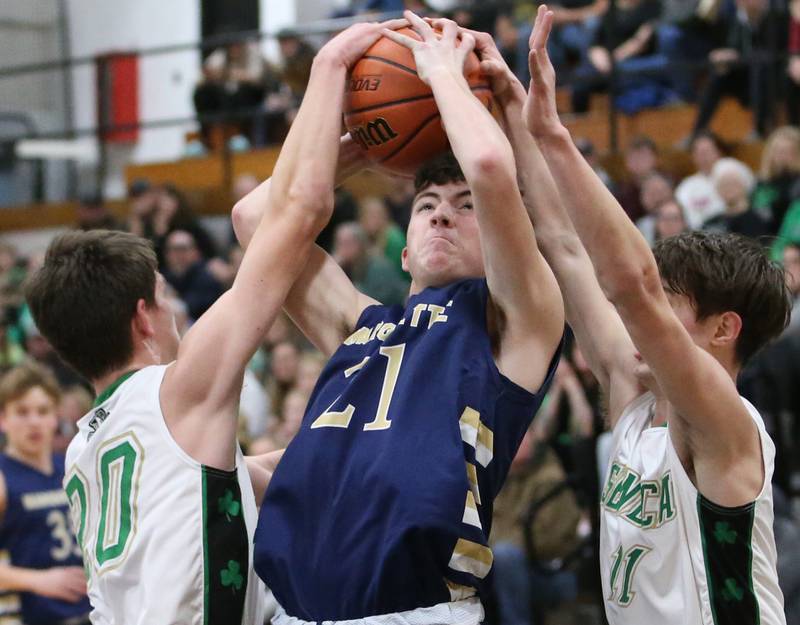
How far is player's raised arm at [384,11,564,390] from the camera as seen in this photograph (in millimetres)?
2930

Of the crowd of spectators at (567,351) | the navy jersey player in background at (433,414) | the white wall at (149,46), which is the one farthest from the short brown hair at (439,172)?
the white wall at (149,46)

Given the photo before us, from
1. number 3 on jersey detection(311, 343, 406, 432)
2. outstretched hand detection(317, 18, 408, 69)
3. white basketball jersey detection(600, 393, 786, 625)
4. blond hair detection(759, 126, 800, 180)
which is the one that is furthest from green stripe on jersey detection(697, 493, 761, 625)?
blond hair detection(759, 126, 800, 180)

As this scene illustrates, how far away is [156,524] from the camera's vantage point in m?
3.12

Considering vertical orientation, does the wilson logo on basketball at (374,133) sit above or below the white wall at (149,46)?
above

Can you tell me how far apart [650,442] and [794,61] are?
6.09 metres

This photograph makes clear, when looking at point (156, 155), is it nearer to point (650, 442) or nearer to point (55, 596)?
point (55, 596)

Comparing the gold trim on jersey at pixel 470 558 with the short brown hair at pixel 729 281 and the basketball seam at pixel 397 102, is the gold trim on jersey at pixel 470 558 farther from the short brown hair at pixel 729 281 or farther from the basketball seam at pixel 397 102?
the basketball seam at pixel 397 102

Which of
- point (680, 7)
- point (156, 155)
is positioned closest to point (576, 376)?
point (680, 7)

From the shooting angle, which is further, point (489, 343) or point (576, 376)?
point (576, 376)

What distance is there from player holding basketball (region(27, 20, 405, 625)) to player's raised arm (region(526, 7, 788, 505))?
520 millimetres

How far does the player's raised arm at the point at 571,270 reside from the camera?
11.0ft

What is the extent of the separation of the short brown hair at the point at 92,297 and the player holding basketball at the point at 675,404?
104cm

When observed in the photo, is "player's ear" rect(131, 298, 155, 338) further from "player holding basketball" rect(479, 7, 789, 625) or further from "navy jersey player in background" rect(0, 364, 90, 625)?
"navy jersey player in background" rect(0, 364, 90, 625)

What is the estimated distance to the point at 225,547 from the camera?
3160mm
